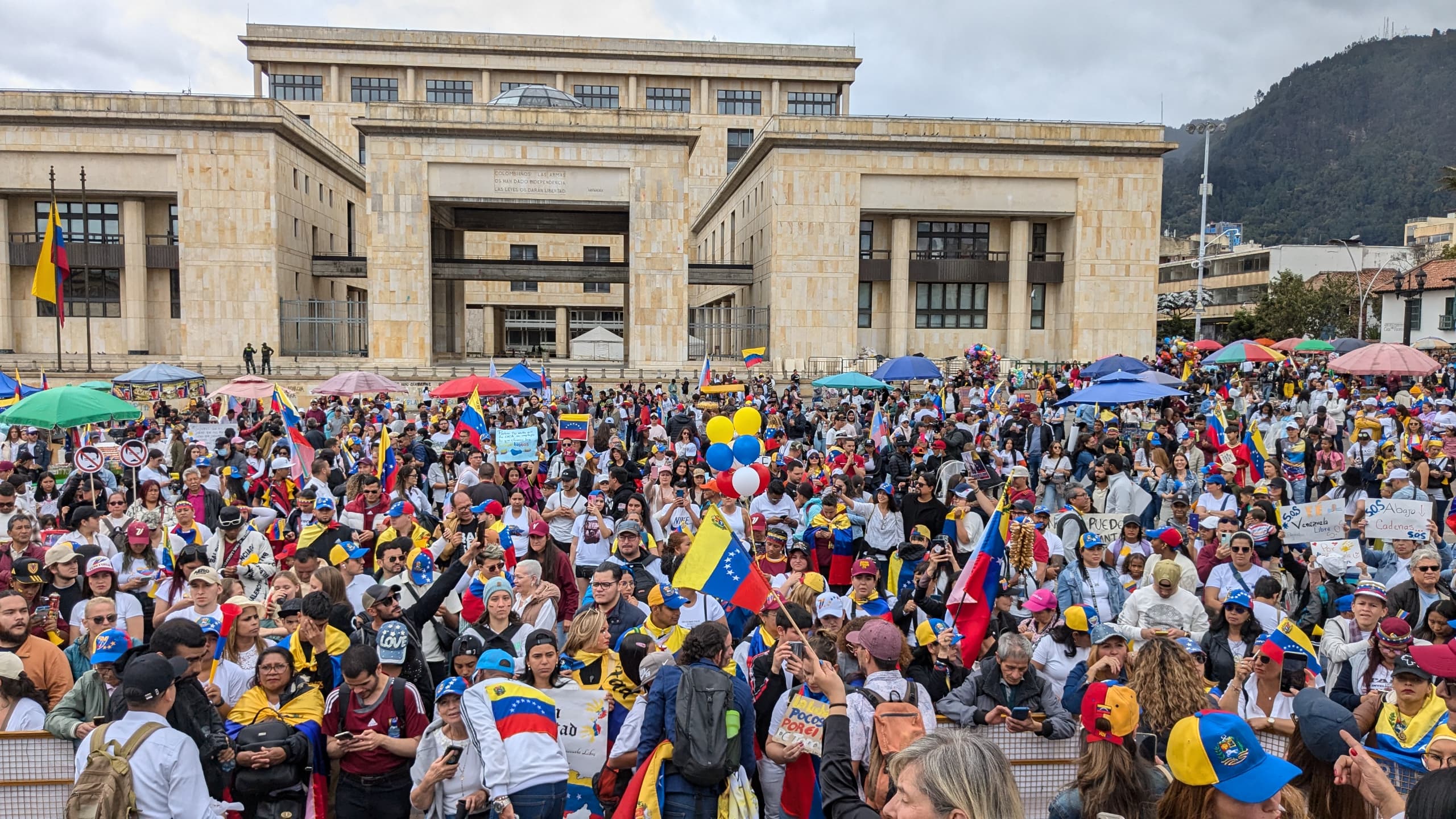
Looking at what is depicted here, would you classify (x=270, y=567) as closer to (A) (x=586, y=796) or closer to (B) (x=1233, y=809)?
(A) (x=586, y=796)

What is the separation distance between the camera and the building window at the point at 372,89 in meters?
67.6

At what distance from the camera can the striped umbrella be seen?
24.3 meters

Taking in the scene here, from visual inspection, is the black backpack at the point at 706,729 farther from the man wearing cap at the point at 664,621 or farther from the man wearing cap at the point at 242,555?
the man wearing cap at the point at 242,555

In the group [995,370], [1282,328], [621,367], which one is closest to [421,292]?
[621,367]

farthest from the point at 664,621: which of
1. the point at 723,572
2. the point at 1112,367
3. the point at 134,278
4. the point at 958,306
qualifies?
the point at 134,278

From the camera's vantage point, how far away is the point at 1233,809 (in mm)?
3527

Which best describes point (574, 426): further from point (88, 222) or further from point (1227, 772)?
point (88, 222)

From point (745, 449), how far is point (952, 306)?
122 feet

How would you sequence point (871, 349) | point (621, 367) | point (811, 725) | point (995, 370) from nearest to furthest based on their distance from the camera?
point (811, 725) < point (995, 370) < point (621, 367) < point (871, 349)

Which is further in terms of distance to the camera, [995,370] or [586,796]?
[995,370]

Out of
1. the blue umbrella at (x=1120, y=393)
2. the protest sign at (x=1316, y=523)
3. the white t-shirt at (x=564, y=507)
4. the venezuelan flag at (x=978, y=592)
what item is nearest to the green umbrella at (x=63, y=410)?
the white t-shirt at (x=564, y=507)

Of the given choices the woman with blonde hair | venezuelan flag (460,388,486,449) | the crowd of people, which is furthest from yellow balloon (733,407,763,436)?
the woman with blonde hair

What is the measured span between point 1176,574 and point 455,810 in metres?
5.13

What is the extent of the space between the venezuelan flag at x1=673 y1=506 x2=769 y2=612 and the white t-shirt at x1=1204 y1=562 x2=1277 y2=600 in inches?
161
